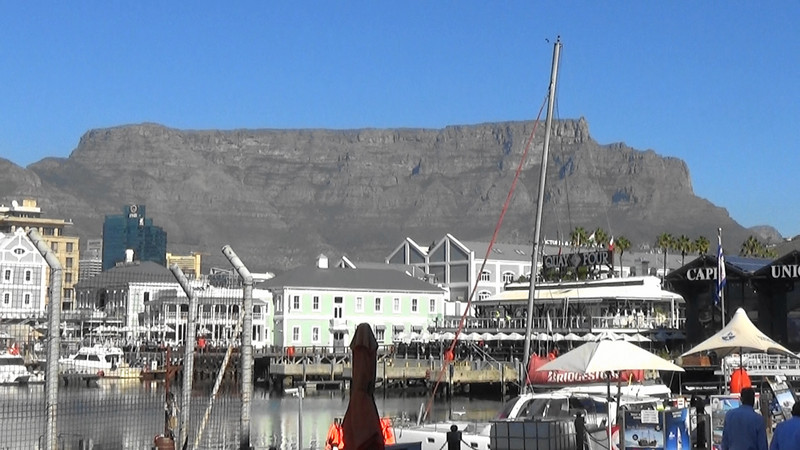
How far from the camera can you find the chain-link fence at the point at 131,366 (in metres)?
19.7

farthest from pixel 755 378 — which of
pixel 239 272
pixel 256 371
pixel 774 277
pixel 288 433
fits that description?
pixel 256 371

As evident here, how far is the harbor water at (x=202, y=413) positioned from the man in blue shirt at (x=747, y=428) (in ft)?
40.0

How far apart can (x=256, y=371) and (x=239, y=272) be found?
6781 cm

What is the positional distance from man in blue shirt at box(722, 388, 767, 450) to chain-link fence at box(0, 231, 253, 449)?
7441 mm

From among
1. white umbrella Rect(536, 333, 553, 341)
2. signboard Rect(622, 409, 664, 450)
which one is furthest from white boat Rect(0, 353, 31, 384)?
signboard Rect(622, 409, 664, 450)

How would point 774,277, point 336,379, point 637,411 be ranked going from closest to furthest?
point 637,411, point 774,277, point 336,379

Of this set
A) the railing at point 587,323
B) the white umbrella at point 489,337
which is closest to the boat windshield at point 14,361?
the white umbrella at point 489,337

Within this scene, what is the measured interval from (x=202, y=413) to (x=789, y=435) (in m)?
27.0

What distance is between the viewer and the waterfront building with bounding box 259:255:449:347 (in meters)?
98.1

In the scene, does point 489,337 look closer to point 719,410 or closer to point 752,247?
point 752,247

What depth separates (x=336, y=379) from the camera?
8269cm

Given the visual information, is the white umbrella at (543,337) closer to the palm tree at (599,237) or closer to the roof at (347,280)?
the roof at (347,280)

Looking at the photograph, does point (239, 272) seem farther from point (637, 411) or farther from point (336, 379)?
point (336, 379)

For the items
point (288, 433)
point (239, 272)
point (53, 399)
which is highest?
point (239, 272)
